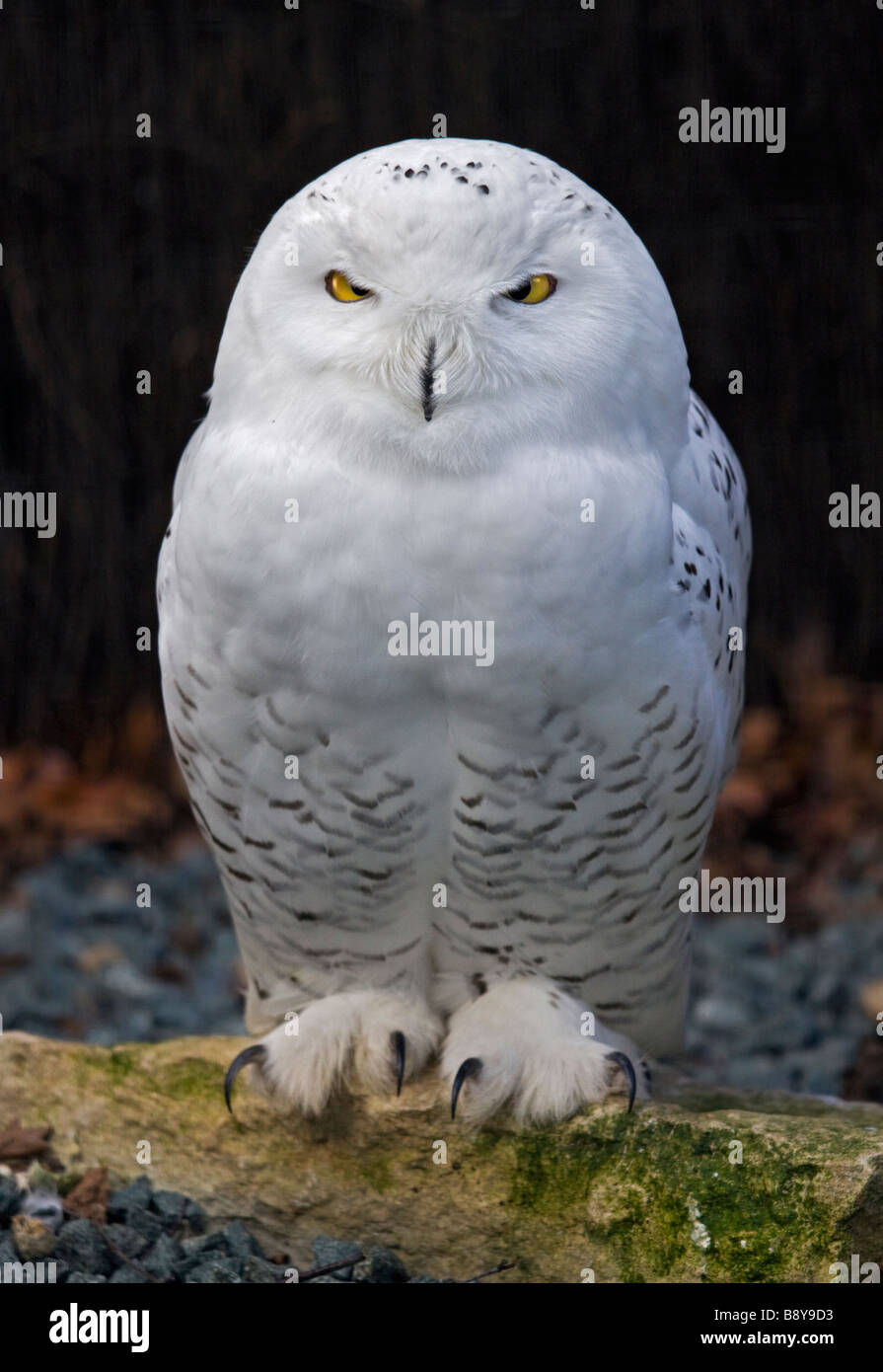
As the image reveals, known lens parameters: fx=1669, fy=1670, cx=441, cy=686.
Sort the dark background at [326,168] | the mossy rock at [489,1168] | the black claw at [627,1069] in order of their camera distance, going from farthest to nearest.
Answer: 1. the dark background at [326,168]
2. the black claw at [627,1069]
3. the mossy rock at [489,1168]

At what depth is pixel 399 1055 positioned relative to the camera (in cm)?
248

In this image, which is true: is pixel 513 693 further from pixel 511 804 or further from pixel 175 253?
pixel 175 253

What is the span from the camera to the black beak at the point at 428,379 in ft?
6.37

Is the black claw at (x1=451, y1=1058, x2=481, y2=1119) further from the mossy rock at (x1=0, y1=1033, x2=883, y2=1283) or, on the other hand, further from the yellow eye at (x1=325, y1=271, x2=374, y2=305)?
the yellow eye at (x1=325, y1=271, x2=374, y2=305)

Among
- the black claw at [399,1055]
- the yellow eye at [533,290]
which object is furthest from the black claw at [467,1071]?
the yellow eye at [533,290]

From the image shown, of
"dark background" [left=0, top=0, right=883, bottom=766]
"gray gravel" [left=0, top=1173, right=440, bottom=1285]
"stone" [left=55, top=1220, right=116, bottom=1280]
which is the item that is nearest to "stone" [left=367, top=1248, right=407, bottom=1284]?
"gray gravel" [left=0, top=1173, right=440, bottom=1285]

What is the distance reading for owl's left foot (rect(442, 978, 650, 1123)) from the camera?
2400 mm

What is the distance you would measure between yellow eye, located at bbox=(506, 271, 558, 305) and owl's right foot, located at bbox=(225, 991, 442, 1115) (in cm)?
108

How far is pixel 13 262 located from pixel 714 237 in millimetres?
1774

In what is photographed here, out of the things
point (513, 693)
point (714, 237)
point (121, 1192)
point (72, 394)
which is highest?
point (714, 237)

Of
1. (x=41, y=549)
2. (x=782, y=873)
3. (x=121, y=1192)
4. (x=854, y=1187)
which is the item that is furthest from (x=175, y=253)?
(x=854, y=1187)

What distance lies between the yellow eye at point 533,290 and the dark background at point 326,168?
218 centimetres

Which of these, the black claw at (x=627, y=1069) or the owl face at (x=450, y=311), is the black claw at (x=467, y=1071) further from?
the owl face at (x=450, y=311)

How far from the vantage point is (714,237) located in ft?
13.7
